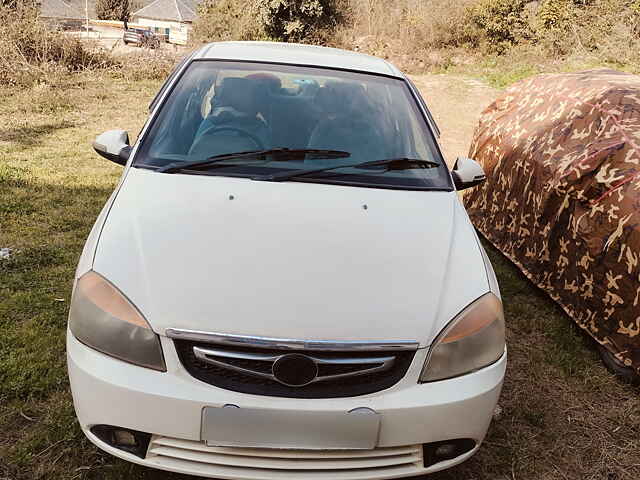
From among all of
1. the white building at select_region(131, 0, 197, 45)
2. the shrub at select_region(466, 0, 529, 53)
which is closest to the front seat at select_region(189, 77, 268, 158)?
the shrub at select_region(466, 0, 529, 53)

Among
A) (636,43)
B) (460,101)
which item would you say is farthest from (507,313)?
(636,43)

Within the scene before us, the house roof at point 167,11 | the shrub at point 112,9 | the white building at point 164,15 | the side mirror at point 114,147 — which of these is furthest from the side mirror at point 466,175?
the shrub at point 112,9

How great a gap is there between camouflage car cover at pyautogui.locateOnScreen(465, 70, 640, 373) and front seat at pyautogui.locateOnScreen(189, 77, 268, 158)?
2.13 m

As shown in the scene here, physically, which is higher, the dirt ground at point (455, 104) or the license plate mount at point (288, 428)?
the license plate mount at point (288, 428)

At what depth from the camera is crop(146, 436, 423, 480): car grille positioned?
1.73 metres

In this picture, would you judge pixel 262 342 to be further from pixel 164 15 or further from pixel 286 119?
pixel 164 15

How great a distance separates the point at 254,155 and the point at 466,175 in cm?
117

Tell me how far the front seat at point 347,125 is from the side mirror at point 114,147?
94cm

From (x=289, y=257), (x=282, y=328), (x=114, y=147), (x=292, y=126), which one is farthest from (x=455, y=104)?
(x=282, y=328)

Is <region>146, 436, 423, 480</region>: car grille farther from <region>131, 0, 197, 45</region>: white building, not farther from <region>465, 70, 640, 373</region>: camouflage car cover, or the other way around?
<region>131, 0, 197, 45</region>: white building

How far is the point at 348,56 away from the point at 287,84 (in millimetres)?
608

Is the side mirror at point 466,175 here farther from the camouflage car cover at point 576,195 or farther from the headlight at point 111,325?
the headlight at point 111,325

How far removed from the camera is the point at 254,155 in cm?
253

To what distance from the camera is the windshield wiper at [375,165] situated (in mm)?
2404
